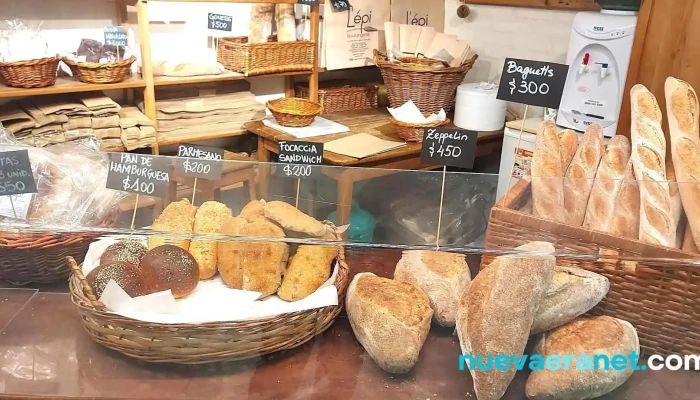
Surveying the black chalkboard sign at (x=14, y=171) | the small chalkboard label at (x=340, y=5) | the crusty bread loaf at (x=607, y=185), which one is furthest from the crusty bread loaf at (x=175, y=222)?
the small chalkboard label at (x=340, y=5)

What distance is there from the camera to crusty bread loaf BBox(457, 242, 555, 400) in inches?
33.7

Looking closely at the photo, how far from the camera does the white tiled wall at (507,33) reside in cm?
288

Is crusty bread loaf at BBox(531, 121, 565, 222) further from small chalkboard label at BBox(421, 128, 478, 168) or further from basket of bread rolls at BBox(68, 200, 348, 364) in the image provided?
basket of bread rolls at BBox(68, 200, 348, 364)

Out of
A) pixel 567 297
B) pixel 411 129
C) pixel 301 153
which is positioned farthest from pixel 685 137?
pixel 411 129

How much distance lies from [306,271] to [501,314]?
1.15ft

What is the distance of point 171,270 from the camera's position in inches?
39.3

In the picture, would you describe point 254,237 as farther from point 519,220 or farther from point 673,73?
point 673,73

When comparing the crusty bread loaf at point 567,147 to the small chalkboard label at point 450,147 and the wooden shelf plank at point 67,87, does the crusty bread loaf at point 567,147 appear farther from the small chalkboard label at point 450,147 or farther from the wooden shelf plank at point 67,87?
the wooden shelf plank at point 67,87

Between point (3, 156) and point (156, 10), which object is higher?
point (156, 10)

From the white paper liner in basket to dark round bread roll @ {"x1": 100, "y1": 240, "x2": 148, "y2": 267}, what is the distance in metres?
0.02

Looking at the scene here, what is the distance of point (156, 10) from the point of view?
9.00 feet

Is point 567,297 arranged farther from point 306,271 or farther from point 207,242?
point 207,242

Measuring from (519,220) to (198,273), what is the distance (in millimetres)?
572

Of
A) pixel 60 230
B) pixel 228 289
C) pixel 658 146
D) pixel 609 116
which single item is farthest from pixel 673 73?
pixel 60 230
